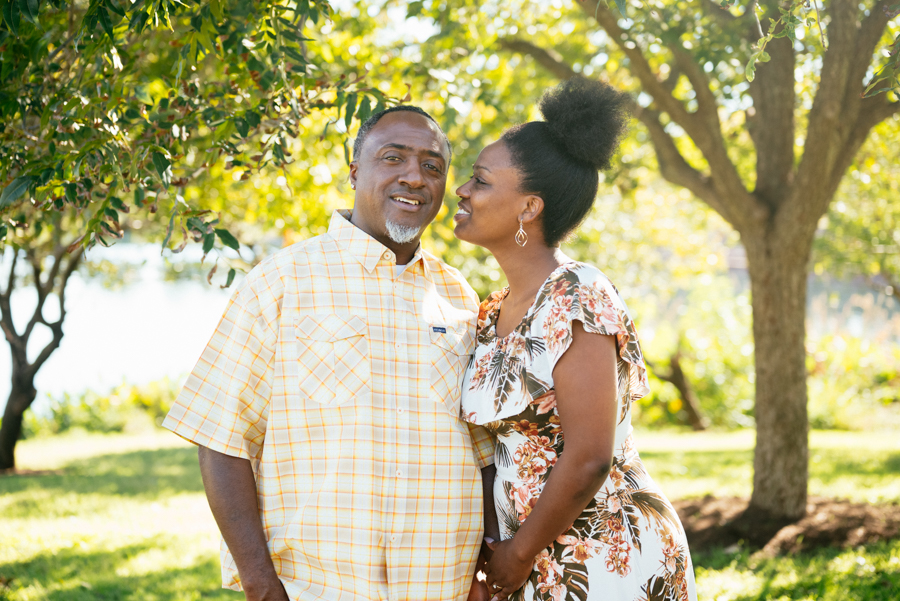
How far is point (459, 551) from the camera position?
258cm

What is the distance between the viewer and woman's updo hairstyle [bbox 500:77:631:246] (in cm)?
263

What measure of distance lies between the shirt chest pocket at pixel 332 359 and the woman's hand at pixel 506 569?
679 mm

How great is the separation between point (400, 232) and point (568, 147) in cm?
70

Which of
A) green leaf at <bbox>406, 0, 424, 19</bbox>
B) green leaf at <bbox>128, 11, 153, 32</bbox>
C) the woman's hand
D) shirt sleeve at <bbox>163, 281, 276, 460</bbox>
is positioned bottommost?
the woman's hand

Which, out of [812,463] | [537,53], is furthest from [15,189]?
[812,463]

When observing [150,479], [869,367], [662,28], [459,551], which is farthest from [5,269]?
[869,367]

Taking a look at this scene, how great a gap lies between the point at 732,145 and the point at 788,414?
3.52 meters

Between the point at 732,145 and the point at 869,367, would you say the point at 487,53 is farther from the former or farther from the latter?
the point at 869,367

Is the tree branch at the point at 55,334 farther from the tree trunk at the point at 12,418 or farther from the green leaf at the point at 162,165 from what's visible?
the green leaf at the point at 162,165

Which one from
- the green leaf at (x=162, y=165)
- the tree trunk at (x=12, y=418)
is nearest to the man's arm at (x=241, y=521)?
the green leaf at (x=162, y=165)

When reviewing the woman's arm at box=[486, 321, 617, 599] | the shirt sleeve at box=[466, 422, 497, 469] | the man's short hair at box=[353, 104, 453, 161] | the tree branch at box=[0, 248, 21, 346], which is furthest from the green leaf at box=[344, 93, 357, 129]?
the tree branch at box=[0, 248, 21, 346]

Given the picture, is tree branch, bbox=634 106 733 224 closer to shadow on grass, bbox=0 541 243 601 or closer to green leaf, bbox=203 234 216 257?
green leaf, bbox=203 234 216 257

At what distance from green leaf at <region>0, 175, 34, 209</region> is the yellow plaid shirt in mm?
1047

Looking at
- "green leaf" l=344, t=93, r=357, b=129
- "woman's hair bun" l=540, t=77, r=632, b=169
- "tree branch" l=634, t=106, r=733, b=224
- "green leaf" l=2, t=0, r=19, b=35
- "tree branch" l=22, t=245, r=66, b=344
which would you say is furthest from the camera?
"tree branch" l=22, t=245, r=66, b=344
